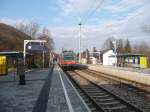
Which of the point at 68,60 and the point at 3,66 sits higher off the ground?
the point at 68,60

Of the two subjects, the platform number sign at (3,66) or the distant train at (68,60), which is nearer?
the platform number sign at (3,66)

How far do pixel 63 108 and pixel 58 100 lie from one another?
2.36 metres

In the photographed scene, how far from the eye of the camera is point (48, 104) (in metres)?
14.0

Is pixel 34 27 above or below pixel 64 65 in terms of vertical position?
above

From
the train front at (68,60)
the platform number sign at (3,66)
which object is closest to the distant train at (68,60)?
the train front at (68,60)

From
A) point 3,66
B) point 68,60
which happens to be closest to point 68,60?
point 68,60

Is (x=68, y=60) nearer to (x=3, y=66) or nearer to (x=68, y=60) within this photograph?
(x=68, y=60)

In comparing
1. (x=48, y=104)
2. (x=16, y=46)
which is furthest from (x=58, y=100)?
(x=16, y=46)

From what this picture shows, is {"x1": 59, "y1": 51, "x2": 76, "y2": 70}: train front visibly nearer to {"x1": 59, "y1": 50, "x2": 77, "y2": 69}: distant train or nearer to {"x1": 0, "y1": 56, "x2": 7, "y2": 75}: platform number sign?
{"x1": 59, "y1": 50, "x2": 77, "y2": 69}: distant train

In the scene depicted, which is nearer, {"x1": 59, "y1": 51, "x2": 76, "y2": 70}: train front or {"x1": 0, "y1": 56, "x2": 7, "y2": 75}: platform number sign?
{"x1": 0, "y1": 56, "x2": 7, "y2": 75}: platform number sign

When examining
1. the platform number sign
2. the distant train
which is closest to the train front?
the distant train

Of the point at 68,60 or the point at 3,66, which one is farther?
the point at 68,60

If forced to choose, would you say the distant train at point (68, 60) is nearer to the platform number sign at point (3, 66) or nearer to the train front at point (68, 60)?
the train front at point (68, 60)

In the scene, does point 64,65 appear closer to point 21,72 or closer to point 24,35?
point 21,72
